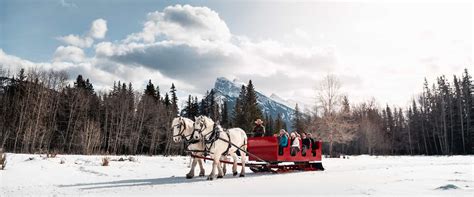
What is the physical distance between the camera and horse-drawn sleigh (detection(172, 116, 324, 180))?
12.6m

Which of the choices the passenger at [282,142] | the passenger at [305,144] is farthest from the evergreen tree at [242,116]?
the passenger at [282,142]

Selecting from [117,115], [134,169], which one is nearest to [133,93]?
[117,115]

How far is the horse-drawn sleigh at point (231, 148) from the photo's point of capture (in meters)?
12.6

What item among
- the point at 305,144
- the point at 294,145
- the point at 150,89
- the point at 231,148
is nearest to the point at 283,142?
the point at 294,145

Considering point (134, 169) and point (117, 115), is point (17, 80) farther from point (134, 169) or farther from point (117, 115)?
point (134, 169)

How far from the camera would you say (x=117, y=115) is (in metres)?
52.9

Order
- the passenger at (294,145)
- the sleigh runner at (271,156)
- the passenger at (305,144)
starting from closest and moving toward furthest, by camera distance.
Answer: the sleigh runner at (271,156), the passenger at (294,145), the passenger at (305,144)

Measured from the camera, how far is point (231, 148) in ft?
45.9

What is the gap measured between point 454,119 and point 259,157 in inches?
2504

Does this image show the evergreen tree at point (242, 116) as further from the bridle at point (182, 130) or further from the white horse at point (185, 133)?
the bridle at point (182, 130)

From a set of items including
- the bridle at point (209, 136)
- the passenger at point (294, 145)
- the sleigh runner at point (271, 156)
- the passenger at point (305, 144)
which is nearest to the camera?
the bridle at point (209, 136)

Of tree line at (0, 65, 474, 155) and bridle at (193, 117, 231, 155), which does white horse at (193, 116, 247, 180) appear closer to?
bridle at (193, 117, 231, 155)

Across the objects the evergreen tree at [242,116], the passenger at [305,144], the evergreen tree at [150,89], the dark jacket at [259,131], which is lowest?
the passenger at [305,144]

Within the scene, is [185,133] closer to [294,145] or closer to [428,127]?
[294,145]
